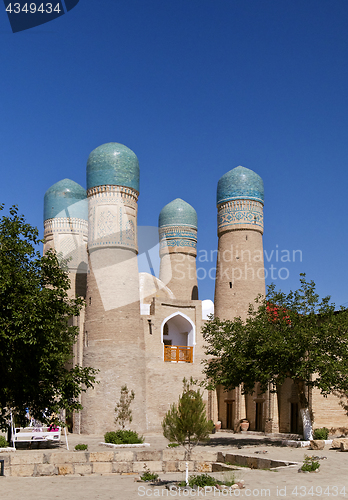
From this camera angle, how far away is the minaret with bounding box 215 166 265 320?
27.2 meters

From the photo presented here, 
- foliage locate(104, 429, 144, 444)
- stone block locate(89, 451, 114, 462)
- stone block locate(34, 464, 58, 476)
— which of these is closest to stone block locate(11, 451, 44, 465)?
stone block locate(34, 464, 58, 476)

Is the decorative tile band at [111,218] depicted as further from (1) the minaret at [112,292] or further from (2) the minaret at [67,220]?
(2) the minaret at [67,220]

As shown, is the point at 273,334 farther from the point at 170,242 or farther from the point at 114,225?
the point at 170,242

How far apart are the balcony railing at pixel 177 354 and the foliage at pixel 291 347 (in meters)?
6.78

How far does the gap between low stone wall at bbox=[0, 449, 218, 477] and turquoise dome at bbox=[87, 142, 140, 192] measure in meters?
13.4

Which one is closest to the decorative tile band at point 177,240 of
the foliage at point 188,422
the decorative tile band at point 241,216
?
the decorative tile band at point 241,216

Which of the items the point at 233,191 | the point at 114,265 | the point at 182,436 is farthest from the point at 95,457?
the point at 233,191

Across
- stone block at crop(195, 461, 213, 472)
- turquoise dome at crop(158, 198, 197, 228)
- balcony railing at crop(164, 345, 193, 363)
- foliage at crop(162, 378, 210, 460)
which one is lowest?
stone block at crop(195, 461, 213, 472)

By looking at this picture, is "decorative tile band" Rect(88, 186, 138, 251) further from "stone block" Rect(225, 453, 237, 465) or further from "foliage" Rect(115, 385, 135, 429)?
"stone block" Rect(225, 453, 237, 465)

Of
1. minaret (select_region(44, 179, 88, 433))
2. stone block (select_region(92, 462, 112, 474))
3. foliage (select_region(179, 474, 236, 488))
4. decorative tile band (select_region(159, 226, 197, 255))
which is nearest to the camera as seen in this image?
foliage (select_region(179, 474, 236, 488))

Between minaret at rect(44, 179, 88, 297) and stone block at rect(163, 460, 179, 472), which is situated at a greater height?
minaret at rect(44, 179, 88, 297)

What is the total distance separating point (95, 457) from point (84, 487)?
10.8 ft

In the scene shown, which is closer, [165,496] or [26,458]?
[165,496]

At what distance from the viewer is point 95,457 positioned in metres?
14.6
